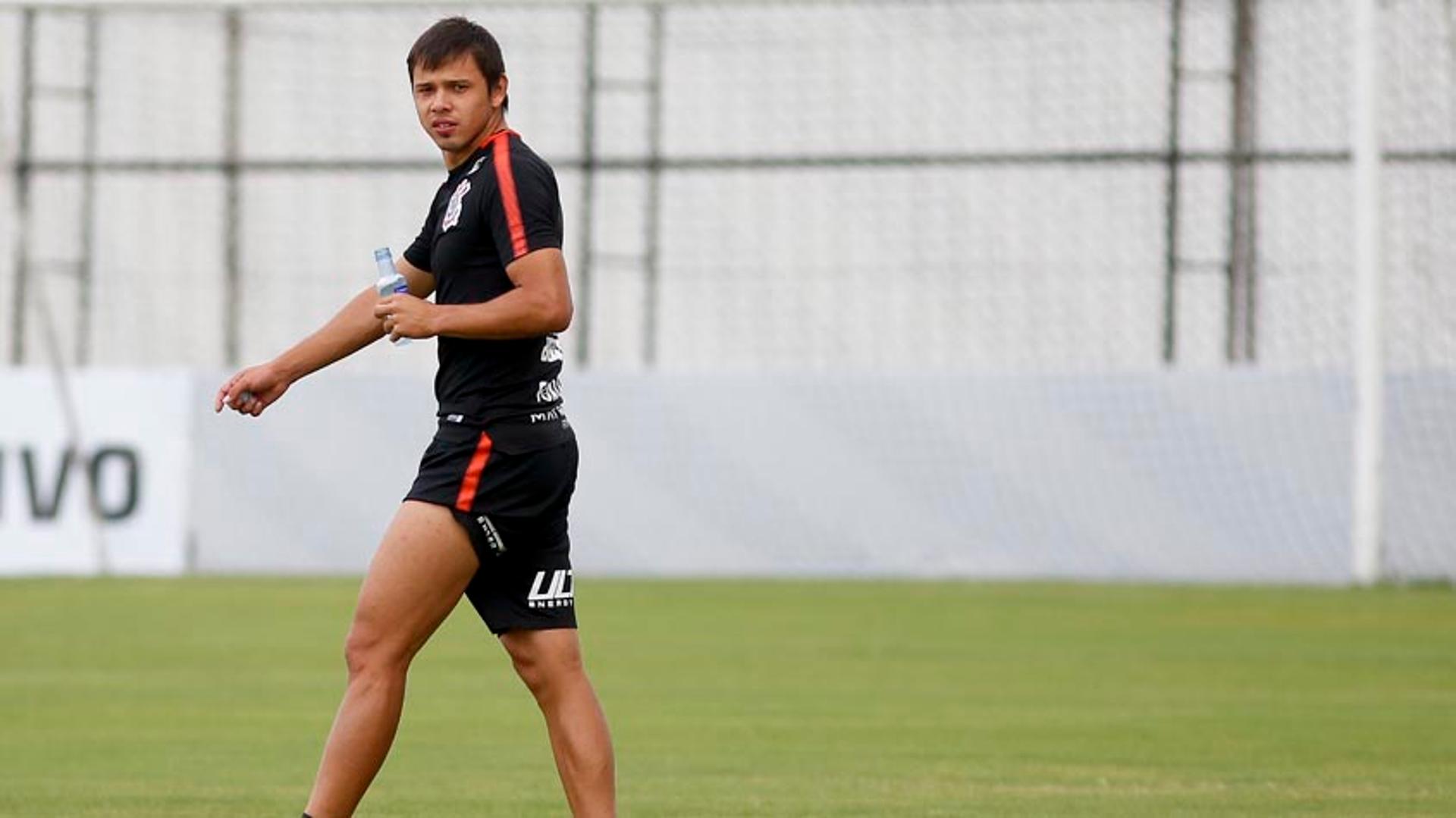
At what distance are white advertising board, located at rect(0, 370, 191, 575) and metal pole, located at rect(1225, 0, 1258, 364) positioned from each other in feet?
27.9

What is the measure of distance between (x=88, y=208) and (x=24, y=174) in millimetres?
660

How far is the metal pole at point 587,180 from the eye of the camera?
75.7 ft

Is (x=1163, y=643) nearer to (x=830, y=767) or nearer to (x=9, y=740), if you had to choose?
(x=830, y=767)

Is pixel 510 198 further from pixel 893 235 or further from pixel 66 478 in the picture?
pixel 893 235

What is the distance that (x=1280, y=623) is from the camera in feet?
55.3

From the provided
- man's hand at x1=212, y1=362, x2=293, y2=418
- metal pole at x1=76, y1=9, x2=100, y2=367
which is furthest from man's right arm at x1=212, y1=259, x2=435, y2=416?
metal pole at x1=76, y1=9, x2=100, y2=367

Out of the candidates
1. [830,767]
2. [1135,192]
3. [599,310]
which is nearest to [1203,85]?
[1135,192]

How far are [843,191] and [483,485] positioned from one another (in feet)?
55.4

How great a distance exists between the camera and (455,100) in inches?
265

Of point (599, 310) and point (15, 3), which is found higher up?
point (15, 3)

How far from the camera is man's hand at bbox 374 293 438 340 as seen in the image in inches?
257

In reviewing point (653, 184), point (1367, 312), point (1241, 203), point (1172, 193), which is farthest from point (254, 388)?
point (653, 184)

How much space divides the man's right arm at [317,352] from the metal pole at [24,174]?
17.3 metres

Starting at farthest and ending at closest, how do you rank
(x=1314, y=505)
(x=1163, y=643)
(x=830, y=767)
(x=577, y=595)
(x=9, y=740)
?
(x=1314, y=505) < (x=577, y=595) < (x=1163, y=643) < (x=9, y=740) < (x=830, y=767)
